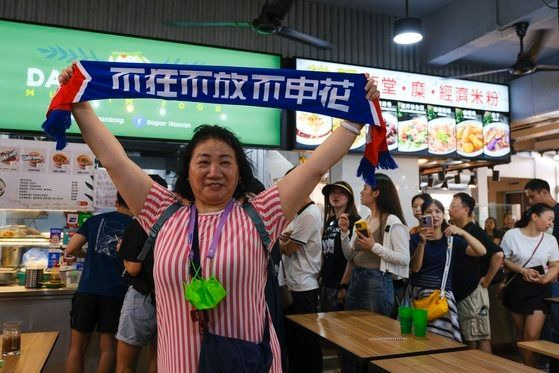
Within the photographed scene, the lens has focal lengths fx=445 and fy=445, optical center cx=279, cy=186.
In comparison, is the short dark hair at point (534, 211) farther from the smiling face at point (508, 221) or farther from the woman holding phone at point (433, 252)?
the smiling face at point (508, 221)

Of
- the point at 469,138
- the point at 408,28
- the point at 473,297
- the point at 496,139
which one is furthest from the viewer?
the point at 496,139

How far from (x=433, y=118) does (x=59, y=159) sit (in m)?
4.40

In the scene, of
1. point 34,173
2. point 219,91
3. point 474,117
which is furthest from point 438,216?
point 34,173

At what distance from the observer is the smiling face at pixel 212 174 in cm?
155

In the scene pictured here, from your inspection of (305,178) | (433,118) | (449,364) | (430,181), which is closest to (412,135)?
(433,118)

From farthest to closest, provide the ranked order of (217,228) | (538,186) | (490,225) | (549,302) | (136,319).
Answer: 1. (490,225)
2. (538,186)
3. (549,302)
4. (136,319)
5. (217,228)

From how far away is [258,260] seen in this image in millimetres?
1513

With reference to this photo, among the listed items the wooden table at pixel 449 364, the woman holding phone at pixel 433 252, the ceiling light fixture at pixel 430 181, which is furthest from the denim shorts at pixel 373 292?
the ceiling light fixture at pixel 430 181

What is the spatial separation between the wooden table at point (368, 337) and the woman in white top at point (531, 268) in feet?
6.86

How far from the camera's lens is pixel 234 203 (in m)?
1.62

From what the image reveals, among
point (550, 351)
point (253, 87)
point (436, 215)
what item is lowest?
point (550, 351)

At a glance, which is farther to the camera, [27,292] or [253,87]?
[27,292]

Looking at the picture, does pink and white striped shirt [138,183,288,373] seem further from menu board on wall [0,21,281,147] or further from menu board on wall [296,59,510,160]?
menu board on wall [296,59,510,160]

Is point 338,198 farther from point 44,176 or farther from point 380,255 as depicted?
point 44,176
